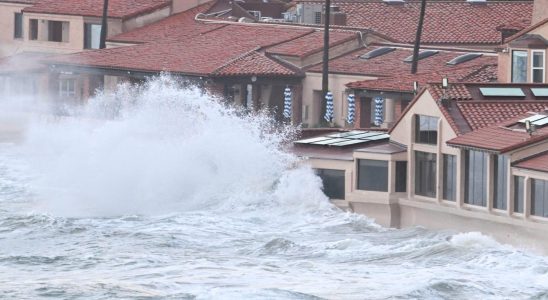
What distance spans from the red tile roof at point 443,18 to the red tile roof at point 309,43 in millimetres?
5476

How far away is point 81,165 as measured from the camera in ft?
216

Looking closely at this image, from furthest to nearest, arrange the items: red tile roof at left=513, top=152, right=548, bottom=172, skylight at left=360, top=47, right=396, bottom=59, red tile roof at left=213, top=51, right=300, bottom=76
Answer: skylight at left=360, top=47, right=396, bottom=59
red tile roof at left=213, top=51, right=300, bottom=76
red tile roof at left=513, top=152, right=548, bottom=172

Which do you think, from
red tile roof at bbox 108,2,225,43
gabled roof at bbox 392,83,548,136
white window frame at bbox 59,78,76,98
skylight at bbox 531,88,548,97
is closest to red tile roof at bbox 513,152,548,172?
gabled roof at bbox 392,83,548,136

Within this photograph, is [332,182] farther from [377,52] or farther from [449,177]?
[377,52]

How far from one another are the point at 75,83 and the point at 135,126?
24.0 metres

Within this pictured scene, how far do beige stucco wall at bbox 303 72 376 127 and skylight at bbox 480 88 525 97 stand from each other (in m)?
17.0

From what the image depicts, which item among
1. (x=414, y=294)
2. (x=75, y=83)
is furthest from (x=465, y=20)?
(x=414, y=294)

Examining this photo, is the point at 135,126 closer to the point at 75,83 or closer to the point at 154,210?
the point at 154,210

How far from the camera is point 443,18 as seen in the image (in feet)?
292

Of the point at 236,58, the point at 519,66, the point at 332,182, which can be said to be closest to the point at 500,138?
the point at 332,182

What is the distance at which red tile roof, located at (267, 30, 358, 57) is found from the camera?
261ft

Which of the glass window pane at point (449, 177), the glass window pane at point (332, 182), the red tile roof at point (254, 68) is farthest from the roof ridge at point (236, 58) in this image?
the glass window pane at point (449, 177)

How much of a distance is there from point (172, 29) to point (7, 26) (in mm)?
12902

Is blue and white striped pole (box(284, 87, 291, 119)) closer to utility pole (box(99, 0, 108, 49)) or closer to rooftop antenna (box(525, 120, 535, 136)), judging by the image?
utility pole (box(99, 0, 108, 49))
